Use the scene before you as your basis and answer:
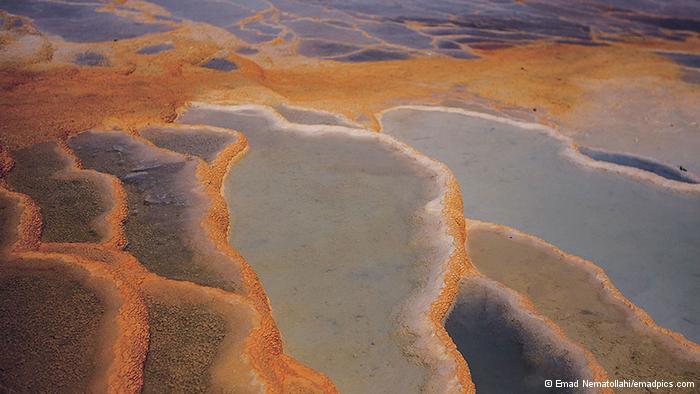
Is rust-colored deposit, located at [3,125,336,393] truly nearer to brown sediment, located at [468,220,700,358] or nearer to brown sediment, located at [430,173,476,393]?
brown sediment, located at [430,173,476,393]

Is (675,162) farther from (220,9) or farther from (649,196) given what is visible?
(220,9)

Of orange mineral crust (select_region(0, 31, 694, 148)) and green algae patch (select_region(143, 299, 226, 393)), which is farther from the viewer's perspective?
orange mineral crust (select_region(0, 31, 694, 148))

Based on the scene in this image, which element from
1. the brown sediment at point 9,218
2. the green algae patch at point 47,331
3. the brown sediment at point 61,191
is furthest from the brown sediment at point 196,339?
the brown sediment at point 9,218

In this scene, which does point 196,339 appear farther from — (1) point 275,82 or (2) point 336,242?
(1) point 275,82

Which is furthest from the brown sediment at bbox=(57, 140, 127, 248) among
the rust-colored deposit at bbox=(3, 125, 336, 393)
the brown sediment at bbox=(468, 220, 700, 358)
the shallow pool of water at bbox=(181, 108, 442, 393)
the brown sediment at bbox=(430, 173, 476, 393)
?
the brown sediment at bbox=(468, 220, 700, 358)

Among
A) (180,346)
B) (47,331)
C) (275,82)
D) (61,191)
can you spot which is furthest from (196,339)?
(275,82)

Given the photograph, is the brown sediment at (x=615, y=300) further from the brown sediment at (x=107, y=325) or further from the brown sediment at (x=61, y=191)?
the brown sediment at (x=61, y=191)

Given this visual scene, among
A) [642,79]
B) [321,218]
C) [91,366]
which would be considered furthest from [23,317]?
[642,79]
